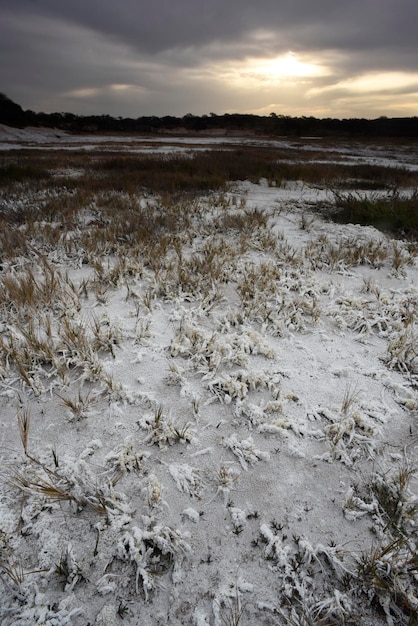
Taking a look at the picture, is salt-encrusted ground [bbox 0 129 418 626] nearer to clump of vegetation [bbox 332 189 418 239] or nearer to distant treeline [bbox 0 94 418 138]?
clump of vegetation [bbox 332 189 418 239]

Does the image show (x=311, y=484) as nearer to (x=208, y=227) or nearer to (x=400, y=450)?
(x=400, y=450)

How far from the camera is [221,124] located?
57.0 metres

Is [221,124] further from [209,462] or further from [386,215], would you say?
[209,462]

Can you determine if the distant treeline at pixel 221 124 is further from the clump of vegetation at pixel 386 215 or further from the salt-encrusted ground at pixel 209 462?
the salt-encrusted ground at pixel 209 462

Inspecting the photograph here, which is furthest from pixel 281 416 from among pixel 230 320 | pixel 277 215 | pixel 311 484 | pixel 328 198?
pixel 328 198

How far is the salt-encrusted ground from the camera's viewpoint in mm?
1464

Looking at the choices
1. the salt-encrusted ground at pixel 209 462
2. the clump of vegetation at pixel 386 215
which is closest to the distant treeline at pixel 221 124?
the clump of vegetation at pixel 386 215

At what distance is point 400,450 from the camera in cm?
221

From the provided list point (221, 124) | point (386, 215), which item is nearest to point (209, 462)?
point (386, 215)

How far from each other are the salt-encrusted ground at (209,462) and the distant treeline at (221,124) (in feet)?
181

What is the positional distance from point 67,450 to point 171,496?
76cm

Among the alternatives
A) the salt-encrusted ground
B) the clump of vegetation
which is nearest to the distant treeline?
the clump of vegetation

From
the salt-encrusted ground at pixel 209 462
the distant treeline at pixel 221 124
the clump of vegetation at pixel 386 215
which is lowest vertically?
the salt-encrusted ground at pixel 209 462

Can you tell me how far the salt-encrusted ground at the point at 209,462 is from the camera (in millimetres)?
1464
